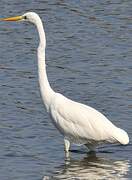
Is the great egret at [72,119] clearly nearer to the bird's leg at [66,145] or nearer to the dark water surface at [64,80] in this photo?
the bird's leg at [66,145]

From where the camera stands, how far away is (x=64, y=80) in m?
19.1

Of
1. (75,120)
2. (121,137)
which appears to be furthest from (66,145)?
(121,137)

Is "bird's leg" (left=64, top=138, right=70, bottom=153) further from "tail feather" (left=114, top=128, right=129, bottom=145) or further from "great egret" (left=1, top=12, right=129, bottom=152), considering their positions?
"tail feather" (left=114, top=128, right=129, bottom=145)

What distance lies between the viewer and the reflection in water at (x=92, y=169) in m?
14.2

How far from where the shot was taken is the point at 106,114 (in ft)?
55.9

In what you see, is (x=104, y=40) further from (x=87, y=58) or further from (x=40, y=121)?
(x=40, y=121)

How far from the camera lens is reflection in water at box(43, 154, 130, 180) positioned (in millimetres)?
14242

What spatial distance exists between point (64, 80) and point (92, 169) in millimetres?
4657

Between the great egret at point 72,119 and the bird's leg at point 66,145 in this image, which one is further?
the bird's leg at point 66,145

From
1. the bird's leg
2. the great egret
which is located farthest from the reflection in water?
the great egret

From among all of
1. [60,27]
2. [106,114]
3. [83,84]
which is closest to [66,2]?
[60,27]

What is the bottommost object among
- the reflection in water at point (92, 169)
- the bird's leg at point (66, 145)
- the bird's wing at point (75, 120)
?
the reflection in water at point (92, 169)

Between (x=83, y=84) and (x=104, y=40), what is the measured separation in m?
3.59

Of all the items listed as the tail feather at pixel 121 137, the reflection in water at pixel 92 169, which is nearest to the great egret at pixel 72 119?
the tail feather at pixel 121 137
